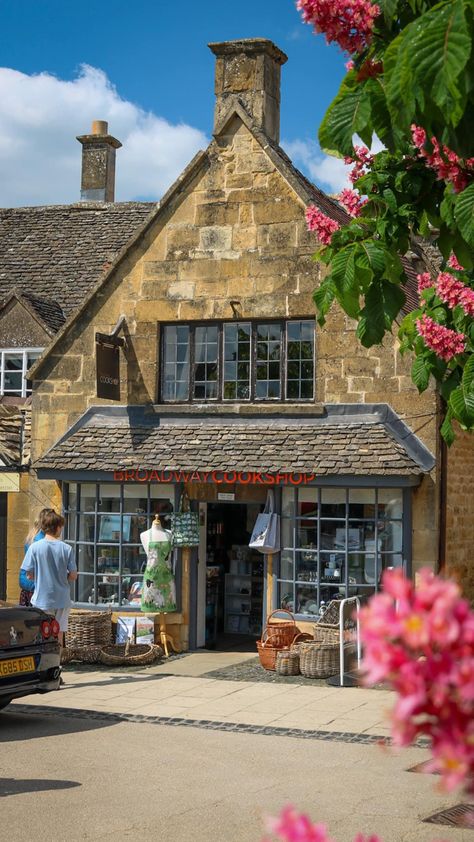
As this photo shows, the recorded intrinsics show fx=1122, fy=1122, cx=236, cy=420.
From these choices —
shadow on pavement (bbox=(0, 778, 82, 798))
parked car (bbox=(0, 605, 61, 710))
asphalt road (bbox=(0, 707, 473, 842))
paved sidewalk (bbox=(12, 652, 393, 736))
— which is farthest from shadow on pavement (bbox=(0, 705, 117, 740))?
shadow on pavement (bbox=(0, 778, 82, 798))

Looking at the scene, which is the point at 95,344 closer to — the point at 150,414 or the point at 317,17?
the point at 150,414

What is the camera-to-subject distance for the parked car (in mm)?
10375

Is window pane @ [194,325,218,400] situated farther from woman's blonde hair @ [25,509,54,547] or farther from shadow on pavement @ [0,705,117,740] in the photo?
shadow on pavement @ [0,705,117,740]

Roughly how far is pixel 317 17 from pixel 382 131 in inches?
37.4

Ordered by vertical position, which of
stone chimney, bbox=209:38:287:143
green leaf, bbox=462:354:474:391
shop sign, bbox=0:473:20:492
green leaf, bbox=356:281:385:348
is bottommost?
shop sign, bbox=0:473:20:492

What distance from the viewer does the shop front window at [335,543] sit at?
47.7ft

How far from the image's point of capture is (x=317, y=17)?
601cm

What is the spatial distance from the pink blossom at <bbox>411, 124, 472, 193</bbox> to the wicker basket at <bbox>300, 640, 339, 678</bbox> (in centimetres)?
856

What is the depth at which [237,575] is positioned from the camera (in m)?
17.6

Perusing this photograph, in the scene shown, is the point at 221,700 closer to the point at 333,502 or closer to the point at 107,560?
the point at 333,502

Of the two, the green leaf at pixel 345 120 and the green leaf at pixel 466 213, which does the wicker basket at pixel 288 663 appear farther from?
the green leaf at pixel 345 120

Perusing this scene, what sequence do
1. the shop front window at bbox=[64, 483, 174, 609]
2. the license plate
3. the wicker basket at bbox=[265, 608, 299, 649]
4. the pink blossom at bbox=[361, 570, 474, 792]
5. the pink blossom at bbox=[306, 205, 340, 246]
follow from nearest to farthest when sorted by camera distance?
the pink blossom at bbox=[361, 570, 474, 792] → the pink blossom at bbox=[306, 205, 340, 246] → the license plate → the wicker basket at bbox=[265, 608, 299, 649] → the shop front window at bbox=[64, 483, 174, 609]

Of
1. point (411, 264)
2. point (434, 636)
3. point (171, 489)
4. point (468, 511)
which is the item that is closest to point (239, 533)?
point (171, 489)

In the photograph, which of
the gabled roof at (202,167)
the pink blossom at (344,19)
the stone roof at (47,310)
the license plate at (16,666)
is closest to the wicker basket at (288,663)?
the license plate at (16,666)
